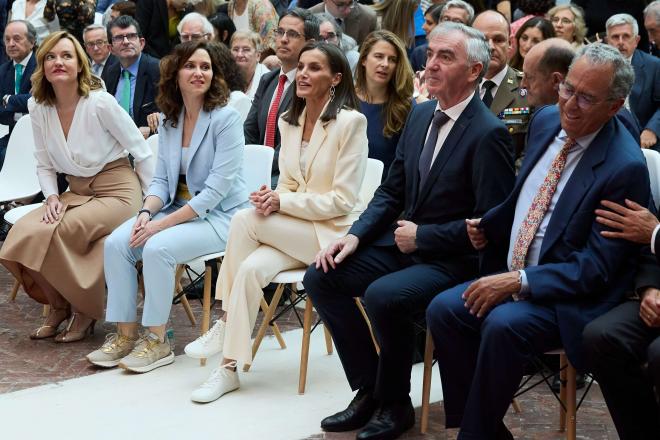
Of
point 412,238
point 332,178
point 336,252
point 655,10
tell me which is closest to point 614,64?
point 412,238

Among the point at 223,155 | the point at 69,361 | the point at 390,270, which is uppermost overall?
the point at 223,155

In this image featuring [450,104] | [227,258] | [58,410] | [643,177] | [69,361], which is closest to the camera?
[643,177]

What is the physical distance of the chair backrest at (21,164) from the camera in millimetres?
7668

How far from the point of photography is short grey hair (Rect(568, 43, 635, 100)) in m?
4.06

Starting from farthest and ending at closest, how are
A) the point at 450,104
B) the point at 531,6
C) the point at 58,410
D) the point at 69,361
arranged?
1. the point at 531,6
2. the point at 69,361
3. the point at 58,410
4. the point at 450,104

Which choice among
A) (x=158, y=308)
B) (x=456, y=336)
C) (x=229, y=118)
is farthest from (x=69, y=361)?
(x=456, y=336)

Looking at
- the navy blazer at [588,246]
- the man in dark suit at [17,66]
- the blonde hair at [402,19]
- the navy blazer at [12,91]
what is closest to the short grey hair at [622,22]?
the blonde hair at [402,19]

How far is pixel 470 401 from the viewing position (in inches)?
161

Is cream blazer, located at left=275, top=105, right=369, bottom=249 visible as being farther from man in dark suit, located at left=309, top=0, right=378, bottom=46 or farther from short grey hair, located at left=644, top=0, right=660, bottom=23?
man in dark suit, located at left=309, top=0, right=378, bottom=46

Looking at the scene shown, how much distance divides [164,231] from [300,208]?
0.88 metres

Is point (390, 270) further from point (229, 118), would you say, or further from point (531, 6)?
point (531, 6)

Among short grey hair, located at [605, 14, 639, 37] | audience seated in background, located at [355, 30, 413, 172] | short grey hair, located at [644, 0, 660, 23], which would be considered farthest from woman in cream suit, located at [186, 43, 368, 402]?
short grey hair, located at [644, 0, 660, 23]

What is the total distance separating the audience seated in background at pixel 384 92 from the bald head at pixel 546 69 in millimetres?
1288

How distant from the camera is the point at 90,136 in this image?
20.9 ft
